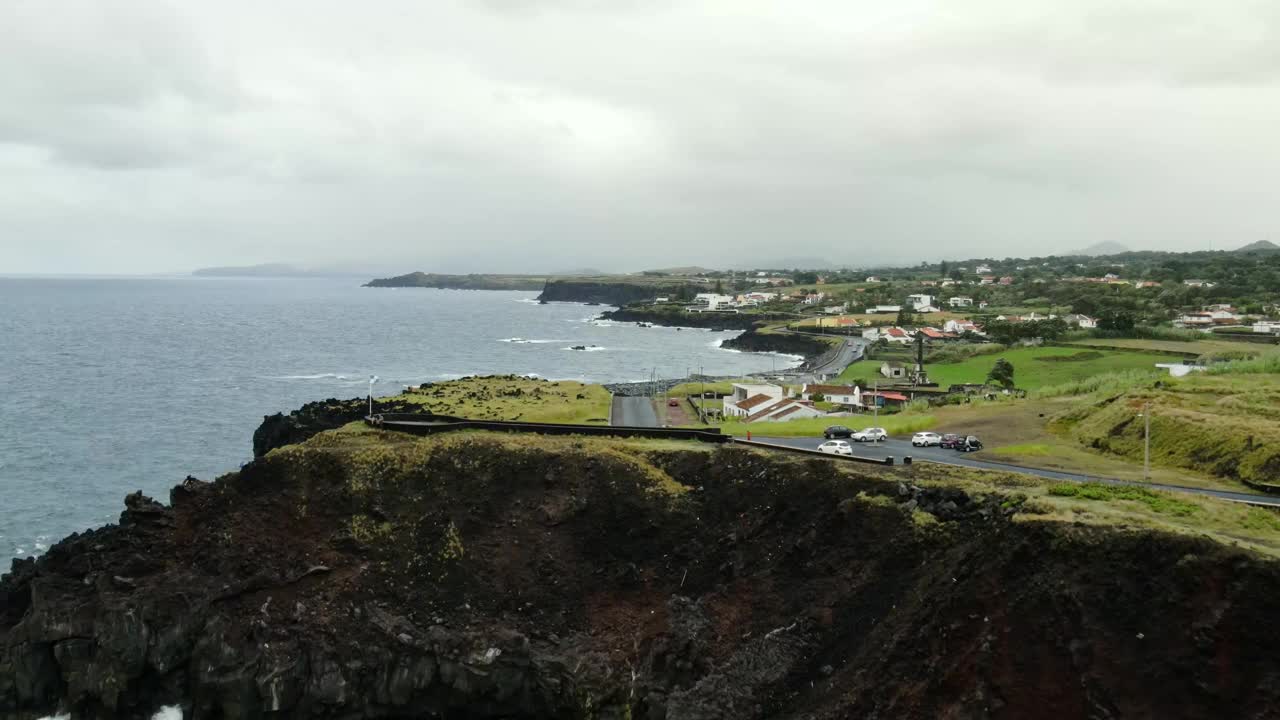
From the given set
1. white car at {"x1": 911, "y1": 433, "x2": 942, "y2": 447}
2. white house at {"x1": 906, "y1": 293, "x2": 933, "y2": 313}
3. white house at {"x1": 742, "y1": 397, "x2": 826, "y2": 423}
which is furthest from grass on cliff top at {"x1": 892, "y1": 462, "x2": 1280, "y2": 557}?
white house at {"x1": 906, "y1": 293, "x2": 933, "y2": 313}

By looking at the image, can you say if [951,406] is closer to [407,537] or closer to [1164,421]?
[1164,421]

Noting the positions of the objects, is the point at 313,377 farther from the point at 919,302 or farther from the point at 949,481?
the point at 919,302

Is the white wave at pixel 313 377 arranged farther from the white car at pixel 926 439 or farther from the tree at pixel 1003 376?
the white car at pixel 926 439

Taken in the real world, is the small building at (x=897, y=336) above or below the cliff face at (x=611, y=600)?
below

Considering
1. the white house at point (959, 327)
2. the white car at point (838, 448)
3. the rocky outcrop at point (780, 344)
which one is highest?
the white car at point (838, 448)

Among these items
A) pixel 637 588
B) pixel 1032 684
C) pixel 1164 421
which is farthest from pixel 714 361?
pixel 1032 684

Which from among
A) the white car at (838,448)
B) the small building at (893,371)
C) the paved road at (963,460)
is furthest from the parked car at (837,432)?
the small building at (893,371)

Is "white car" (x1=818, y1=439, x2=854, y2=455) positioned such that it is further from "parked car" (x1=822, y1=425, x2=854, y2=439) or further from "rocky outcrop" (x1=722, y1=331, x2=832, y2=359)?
"rocky outcrop" (x1=722, y1=331, x2=832, y2=359)
